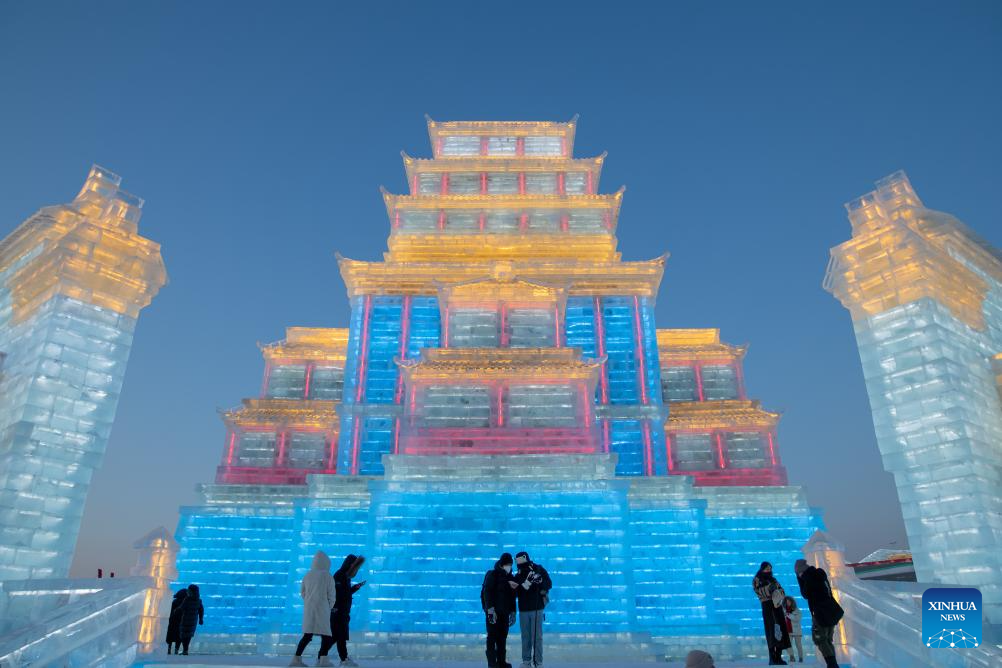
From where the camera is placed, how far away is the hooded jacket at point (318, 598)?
9126 millimetres

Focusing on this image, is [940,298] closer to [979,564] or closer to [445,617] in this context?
[979,564]

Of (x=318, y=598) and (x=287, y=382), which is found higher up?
(x=287, y=382)

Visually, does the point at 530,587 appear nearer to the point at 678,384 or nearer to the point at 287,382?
the point at 678,384

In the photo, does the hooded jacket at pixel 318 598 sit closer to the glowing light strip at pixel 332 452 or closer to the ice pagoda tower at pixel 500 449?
the ice pagoda tower at pixel 500 449

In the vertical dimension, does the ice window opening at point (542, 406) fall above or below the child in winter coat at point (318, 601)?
above

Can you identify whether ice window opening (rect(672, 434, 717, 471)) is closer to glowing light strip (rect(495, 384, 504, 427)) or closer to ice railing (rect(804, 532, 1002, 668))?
glowing light strip (rect(495, 384, 504, 427))

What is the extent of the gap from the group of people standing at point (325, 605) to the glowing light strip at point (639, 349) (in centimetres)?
1669

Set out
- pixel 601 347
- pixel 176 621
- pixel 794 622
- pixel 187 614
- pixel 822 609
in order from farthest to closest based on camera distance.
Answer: pixel 601 347 < pixel 176 621 < pixel 187 614 < pixel 794 622 < pixel 822 609

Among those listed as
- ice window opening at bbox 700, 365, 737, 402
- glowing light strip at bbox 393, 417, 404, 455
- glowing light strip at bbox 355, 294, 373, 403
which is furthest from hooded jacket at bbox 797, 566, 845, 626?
ice window opening at bbox 700, 365, 737, 402

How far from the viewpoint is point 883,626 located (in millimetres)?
9328

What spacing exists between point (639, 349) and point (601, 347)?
143 centimetres

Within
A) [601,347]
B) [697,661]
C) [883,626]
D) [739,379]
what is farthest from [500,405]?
[697,661]

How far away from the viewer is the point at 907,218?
12.5 m

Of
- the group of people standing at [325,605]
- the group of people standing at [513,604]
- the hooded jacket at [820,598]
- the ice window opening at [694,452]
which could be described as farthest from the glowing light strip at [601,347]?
the group of people standing at [325,605]
